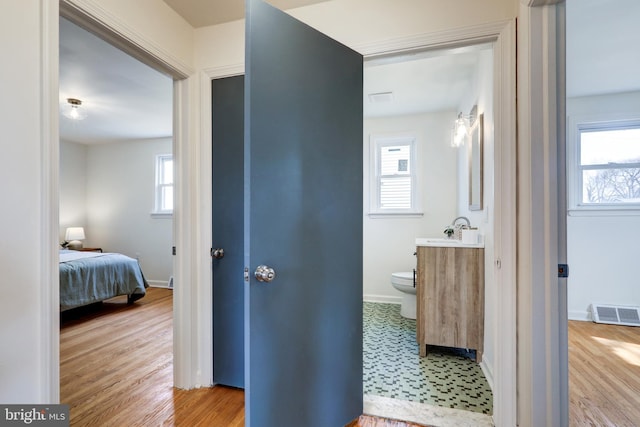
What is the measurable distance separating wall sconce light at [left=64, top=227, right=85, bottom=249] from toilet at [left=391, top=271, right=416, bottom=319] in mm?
5216

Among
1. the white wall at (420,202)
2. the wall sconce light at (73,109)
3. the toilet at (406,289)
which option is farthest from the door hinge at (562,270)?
the wall sconce light at (73,109)

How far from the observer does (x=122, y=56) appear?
→ 249cm

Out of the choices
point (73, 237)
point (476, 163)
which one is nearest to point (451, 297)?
point (476, 163)

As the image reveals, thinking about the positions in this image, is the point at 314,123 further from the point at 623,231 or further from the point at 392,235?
the point at 623,231

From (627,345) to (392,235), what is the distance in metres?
2.29

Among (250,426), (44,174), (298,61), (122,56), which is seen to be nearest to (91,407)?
(250,426)

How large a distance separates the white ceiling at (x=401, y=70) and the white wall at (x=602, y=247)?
177 mm

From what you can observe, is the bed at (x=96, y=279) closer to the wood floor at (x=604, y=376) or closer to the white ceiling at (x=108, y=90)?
the white ceiling at (x=108, y=90)

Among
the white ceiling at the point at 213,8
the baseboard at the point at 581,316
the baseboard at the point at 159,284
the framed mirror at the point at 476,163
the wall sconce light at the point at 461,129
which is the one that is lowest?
the baseboard at the point at 159,284

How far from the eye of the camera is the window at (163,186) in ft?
16.9

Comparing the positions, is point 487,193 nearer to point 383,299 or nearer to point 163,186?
point 383,299

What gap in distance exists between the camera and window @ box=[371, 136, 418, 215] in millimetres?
3887

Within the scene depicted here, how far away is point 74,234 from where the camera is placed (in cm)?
507

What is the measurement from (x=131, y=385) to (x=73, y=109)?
130 inches
